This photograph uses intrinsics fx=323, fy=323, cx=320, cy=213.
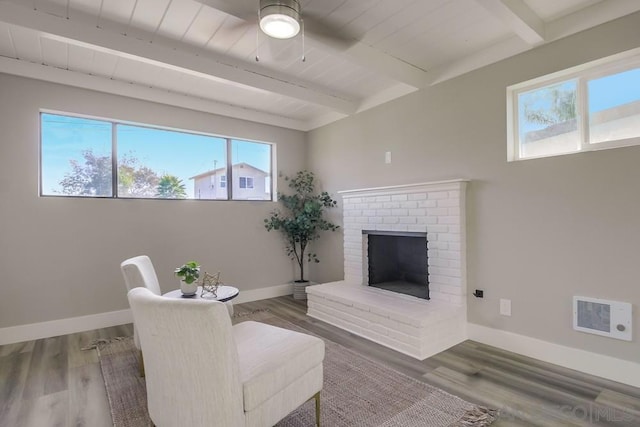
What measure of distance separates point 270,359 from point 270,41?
2.25 metres

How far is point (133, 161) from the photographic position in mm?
3611

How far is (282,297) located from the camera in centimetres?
453

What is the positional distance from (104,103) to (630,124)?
449 centimetres

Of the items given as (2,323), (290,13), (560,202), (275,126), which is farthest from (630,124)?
(2,323)

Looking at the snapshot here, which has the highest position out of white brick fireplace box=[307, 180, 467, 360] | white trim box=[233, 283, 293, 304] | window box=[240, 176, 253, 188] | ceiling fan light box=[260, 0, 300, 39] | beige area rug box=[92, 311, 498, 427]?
ceiling fan light box=[260, 0, 300, 39]

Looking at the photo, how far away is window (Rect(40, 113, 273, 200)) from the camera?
3.21 metres

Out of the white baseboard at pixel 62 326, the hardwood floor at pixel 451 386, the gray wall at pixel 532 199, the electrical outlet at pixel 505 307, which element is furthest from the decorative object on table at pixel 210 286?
the electrical outlet at pixel 505 307

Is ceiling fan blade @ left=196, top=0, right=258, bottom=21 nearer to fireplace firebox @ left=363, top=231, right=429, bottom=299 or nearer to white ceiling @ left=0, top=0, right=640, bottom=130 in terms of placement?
white ceiling @ left=0, top=0, right=640, bottom=130

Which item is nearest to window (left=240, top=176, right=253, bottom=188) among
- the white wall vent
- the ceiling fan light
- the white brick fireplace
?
the white brick fireplace

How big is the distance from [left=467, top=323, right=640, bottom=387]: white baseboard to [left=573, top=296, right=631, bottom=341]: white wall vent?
0.55ft

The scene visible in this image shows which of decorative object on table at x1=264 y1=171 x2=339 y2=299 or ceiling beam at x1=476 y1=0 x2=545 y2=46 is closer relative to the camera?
ceiling beam at x1=476 y1=0 x2=545 y2=46

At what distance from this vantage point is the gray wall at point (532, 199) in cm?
211

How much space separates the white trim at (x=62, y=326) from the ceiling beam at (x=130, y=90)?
7.53ft

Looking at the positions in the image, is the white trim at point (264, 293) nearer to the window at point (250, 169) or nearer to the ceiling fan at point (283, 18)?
the window at point (250, 169)
